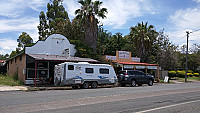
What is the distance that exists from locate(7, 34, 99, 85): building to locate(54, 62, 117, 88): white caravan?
9.40ft

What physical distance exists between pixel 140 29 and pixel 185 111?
2943 cm

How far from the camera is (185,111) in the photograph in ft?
28.6

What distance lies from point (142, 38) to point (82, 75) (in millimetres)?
19542

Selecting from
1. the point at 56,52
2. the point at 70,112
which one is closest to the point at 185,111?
the point at 70,112

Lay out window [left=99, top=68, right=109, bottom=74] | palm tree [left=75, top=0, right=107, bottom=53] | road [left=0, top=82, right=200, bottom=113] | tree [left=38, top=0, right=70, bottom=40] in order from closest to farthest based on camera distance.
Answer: road [left=0, top=82, right=200, bottom=113] → window [left=99, top=68, right=109, bottom=74] → palm tree [left=75, top=0, right=107, bottom=53] → tree [left=38, top=0, right=70, bottom=40]

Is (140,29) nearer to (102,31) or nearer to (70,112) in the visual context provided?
(102,31)

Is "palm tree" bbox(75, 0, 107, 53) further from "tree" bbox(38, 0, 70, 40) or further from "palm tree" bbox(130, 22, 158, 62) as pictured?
"tree" bbox(38, 0, 70, 40)

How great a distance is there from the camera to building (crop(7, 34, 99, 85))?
76.5 ft

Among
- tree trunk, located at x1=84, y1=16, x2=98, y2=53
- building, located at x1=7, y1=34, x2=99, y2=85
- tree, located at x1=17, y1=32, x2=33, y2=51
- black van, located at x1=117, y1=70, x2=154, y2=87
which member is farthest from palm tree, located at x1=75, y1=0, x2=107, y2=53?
tree, located at x1=17, y1=32, x2=33, y2=51

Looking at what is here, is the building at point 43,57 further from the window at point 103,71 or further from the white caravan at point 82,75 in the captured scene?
the window at point 103,71

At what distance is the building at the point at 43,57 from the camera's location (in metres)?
23.3

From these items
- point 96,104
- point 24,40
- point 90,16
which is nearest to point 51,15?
point 24,40

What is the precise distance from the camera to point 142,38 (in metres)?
36.8

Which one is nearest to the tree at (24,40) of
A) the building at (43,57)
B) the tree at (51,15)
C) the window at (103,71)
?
the tree at (51,15)
